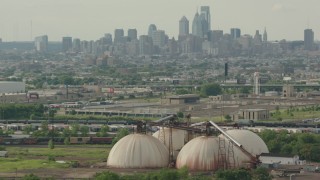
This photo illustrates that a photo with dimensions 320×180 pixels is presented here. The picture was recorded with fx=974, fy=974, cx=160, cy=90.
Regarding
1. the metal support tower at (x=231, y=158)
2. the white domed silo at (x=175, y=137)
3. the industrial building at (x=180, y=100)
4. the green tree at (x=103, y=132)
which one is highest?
the industrial building at (x=180, y=100)

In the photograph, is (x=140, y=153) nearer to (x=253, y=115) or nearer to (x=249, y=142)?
(x=249, y=142)

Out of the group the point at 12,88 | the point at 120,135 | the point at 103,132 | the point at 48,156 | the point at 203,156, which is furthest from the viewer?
the point at 12,88

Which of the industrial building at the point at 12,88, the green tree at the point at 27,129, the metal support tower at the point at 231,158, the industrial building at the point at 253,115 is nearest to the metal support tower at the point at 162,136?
the metal support tower at the point at 231,158

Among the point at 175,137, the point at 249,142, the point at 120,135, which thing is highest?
the point at 175,137

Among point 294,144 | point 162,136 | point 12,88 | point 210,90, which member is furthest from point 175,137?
point 12,88

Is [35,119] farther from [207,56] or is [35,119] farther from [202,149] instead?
[207,56]

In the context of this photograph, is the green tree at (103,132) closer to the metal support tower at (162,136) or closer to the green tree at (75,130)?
the green tree at (75,130)
